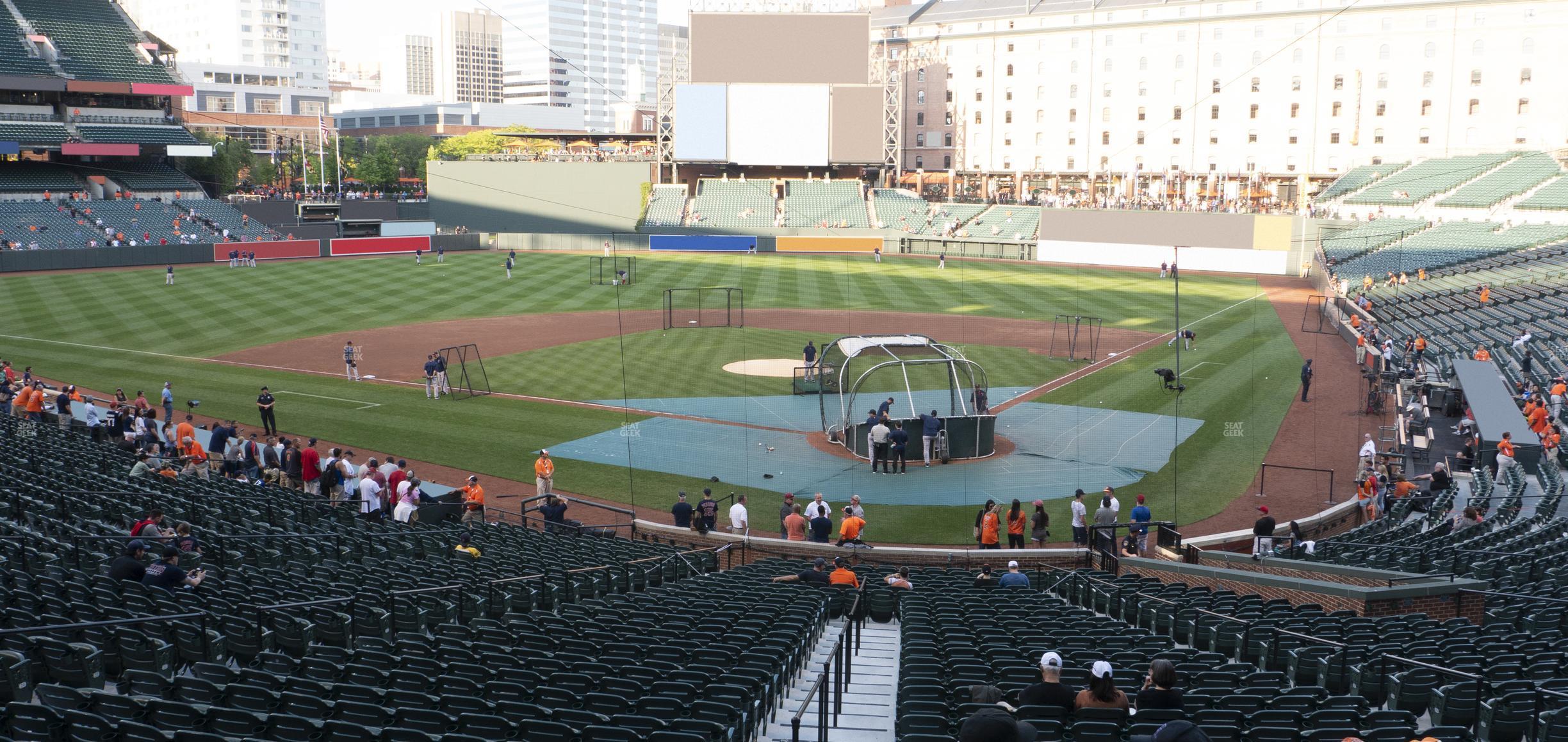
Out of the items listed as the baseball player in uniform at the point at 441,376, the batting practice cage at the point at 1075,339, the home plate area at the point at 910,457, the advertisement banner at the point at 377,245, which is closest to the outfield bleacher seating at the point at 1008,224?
the batting practice cage at the point at 1075,339

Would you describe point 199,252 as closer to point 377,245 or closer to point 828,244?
point 377,245

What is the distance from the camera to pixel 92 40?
3100 inches

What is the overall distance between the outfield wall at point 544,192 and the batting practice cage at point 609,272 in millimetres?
19104

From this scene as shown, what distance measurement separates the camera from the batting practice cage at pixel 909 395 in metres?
27.2

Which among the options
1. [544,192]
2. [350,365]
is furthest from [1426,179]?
[350,365]

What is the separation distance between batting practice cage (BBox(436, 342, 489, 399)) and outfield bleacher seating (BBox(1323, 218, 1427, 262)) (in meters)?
46.2

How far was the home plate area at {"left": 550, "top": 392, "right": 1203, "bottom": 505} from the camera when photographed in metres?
25.1

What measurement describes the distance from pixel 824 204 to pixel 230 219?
139 ft

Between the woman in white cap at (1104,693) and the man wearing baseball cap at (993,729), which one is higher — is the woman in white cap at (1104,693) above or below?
below

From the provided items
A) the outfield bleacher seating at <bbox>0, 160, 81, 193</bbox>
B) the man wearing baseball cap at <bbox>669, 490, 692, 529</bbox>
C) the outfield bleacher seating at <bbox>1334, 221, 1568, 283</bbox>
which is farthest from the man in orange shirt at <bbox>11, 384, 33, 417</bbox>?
the outfield bleacher seating at <bbox>0, 160, 81, 193</bbox>

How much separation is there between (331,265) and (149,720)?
6627 centimetres

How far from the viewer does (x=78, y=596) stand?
11.1 m

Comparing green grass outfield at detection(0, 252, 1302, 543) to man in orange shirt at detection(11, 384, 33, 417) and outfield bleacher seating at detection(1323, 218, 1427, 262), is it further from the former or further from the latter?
outfield bleacher seating at detection(1323, 218, 1427, 262)

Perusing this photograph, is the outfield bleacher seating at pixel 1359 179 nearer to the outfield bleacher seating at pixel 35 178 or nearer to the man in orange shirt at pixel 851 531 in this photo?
the man in orange shirt at pixel 851 531
